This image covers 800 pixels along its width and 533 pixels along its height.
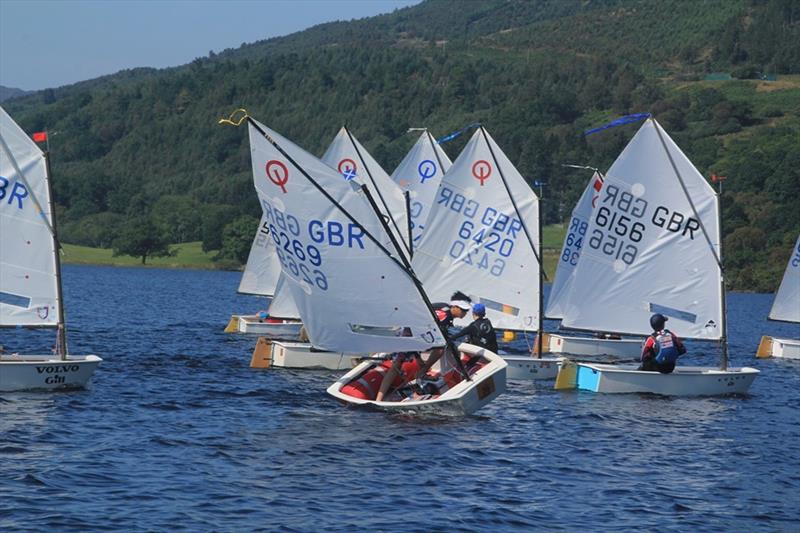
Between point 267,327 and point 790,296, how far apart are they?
2350 centimetres

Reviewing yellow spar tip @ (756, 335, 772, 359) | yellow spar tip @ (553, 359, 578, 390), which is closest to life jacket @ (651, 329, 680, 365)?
yellow spar tip @ (553, 359, 578, 390)

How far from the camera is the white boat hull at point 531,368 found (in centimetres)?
3969

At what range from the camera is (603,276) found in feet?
130

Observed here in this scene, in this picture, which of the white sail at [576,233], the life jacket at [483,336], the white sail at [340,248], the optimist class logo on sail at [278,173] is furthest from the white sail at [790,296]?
the optimist class logo on sail at [278,173]

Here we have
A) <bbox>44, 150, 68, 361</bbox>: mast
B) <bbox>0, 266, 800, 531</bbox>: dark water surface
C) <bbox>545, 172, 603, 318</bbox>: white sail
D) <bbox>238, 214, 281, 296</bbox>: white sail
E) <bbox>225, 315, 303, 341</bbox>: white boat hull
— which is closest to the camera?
<bbox>0, 266, 800, 531</bbox>: dark water surface

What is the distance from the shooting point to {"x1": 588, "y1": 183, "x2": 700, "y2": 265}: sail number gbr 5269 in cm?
3847

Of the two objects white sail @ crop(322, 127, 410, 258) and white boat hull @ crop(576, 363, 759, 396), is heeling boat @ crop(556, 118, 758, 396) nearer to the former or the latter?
white boat hull @ crop(576, 363, 759, 396)

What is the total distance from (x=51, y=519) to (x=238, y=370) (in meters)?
22.4

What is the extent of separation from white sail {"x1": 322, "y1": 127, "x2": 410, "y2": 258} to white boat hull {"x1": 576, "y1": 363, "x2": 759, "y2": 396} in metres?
11.6

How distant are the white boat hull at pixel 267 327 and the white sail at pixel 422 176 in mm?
6940

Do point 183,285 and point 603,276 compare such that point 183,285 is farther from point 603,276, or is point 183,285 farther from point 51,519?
point 51,519

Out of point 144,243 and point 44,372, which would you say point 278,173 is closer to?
point 44,372

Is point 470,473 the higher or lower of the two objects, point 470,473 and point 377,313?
the lower

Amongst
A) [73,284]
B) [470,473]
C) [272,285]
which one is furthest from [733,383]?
[73,284]
